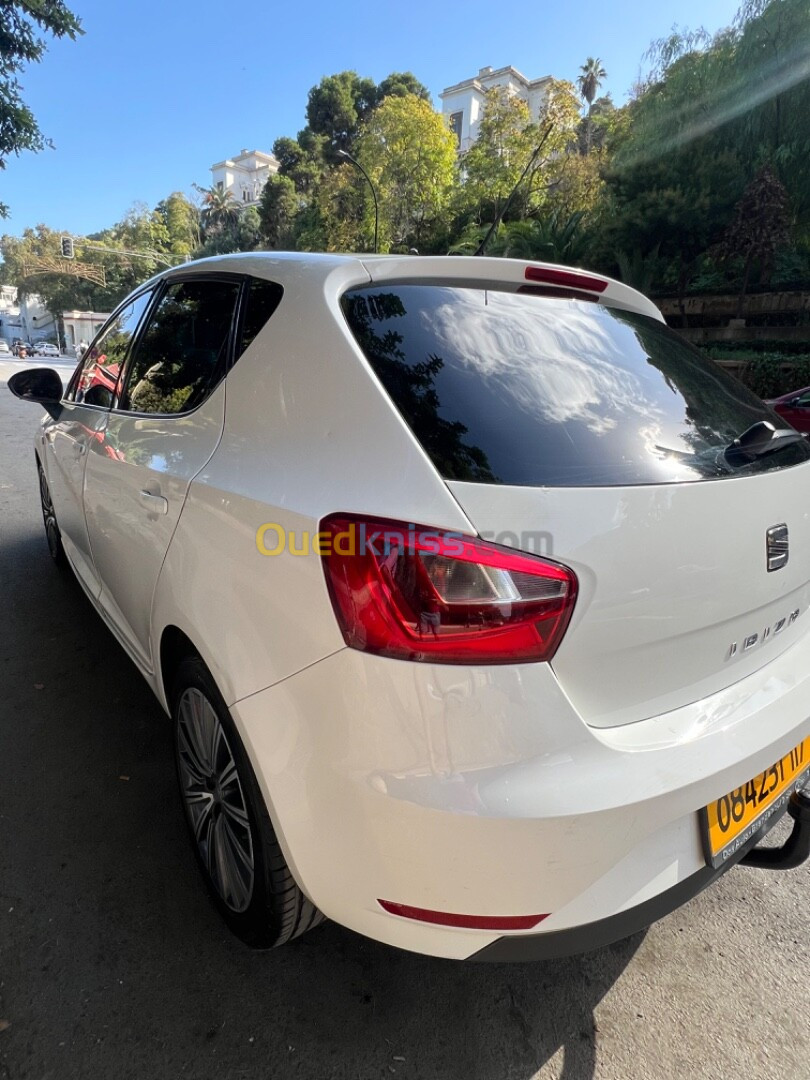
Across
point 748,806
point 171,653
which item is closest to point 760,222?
point 748,806

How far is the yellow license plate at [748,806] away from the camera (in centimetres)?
129

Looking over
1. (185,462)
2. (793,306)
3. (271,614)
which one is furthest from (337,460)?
(793,306)

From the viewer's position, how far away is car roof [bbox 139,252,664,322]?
1.49 meters

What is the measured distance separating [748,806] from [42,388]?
3425 millimetres

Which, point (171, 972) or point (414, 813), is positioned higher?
point (414, 813)

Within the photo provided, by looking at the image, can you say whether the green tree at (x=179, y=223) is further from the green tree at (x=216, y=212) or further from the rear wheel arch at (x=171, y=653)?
the rear wheel arch at (x=171, y=653)

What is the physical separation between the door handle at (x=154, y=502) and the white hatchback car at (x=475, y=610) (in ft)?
0.08

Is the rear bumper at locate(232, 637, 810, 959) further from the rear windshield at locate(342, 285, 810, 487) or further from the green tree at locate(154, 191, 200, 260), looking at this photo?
the green tree at locate(154, 191, 200, 260)

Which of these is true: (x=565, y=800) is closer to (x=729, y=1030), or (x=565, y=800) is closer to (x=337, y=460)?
(x=337, y=460)

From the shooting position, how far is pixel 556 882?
1115 millimetres

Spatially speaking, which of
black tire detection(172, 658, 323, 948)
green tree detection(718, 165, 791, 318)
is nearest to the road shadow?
black tire detection(172, 658, 323, 948)

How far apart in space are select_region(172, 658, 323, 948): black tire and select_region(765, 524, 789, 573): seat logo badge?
1217 mm

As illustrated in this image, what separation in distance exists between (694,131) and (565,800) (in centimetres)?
2294

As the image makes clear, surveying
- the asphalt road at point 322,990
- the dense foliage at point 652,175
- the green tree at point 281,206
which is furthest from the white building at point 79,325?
the asphalt road at point 322,990
